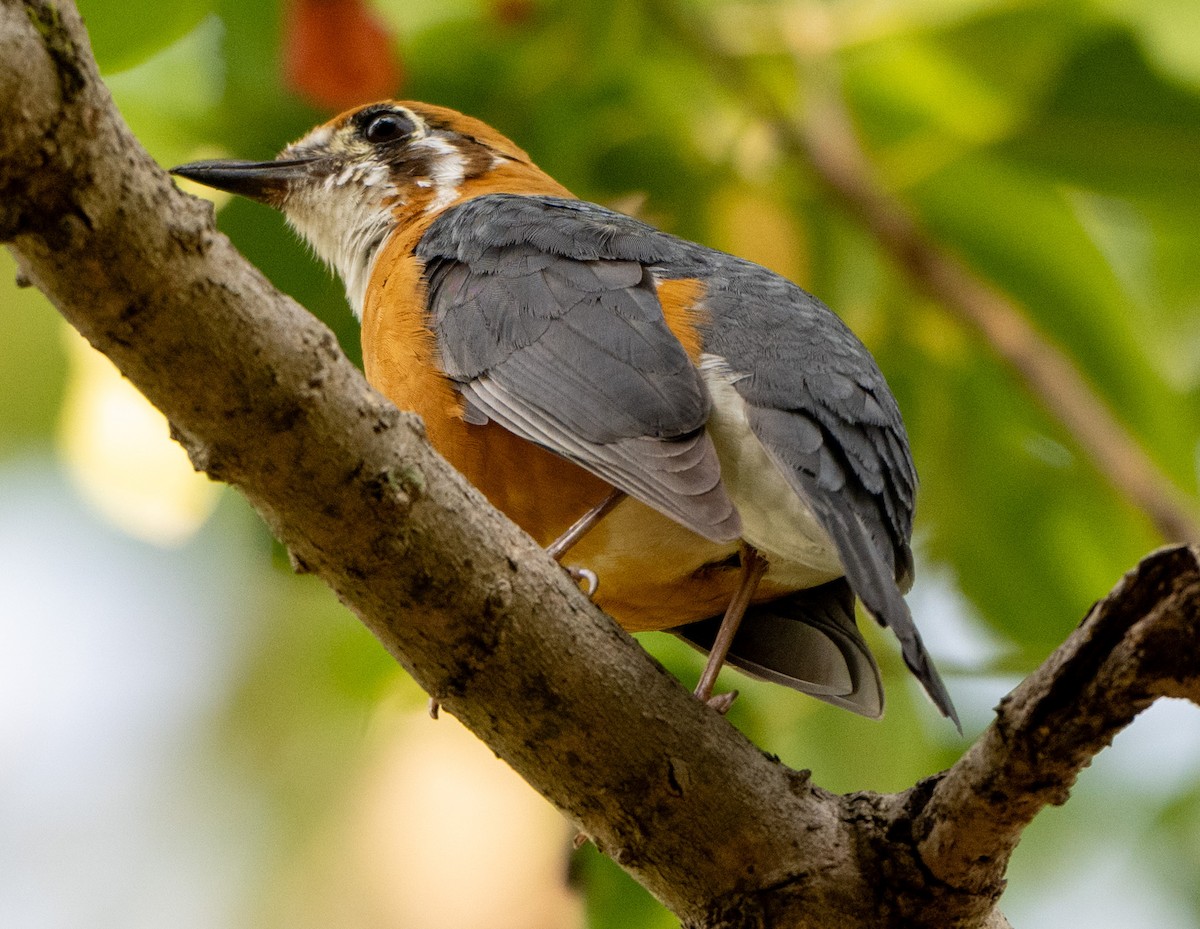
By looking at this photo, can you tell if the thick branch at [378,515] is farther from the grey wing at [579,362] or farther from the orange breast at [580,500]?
the orange breast at [580,500]

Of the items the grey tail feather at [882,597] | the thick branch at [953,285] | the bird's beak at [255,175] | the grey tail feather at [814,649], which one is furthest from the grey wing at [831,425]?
the bird's beak at [255,175]

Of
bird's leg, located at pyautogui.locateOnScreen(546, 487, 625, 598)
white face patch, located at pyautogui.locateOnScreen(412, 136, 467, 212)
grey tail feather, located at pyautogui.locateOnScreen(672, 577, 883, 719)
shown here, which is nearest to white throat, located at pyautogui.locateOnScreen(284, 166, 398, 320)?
white face patch, located at pyautogui.locateOnScreen(412, 136, 467, 212)

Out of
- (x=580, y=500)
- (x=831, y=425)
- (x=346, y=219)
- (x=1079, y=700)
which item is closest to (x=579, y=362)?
(x=580, y=500)

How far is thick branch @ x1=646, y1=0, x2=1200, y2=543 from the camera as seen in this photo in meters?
4.63

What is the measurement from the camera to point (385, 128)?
5.09 metres

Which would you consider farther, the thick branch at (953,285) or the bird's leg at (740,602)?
the thick branch at (953,285)

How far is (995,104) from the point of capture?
5.36 meters

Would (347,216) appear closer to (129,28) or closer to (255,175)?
(255,175)

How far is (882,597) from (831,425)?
65cm

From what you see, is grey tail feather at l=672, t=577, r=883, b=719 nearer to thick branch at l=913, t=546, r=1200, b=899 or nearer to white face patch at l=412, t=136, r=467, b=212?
thick branch at l=913, t=546, r=1200, b=899

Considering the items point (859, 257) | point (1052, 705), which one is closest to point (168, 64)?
point (859, 257)

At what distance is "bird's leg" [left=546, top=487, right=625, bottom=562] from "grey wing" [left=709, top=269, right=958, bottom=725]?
0.38 meters

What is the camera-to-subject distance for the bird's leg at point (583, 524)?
132 inches

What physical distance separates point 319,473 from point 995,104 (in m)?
3.76
